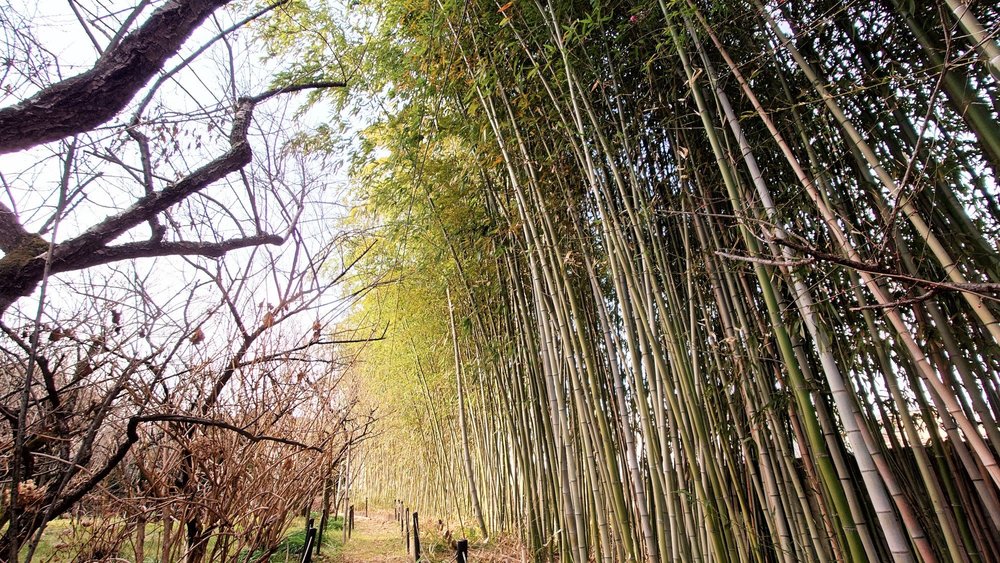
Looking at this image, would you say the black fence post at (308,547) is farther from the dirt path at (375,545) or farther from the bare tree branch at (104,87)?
the bare tree branch at (104,87)

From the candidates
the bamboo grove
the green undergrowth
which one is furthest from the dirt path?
the bamboo grove

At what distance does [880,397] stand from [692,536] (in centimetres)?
81

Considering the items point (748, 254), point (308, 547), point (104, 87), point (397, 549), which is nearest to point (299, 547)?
point (397, 549)

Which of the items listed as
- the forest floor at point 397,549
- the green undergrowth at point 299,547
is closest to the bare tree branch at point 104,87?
the forest floor at point 397,549

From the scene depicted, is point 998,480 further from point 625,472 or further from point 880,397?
point 625,472

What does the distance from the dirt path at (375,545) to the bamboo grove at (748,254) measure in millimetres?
2008

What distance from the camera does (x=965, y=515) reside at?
4.82 feet

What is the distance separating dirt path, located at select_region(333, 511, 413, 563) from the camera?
4.06 metres

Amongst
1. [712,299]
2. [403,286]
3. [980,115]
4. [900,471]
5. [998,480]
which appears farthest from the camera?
[403,286]

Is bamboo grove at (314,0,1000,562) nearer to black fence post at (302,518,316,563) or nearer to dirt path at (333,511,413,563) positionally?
black fence post at (302,518,316,563)

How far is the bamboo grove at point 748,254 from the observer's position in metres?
1.27

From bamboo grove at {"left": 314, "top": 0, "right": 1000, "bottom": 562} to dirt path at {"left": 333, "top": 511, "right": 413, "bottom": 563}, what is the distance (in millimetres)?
2008

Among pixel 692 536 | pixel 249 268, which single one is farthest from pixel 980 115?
pixel 249 268

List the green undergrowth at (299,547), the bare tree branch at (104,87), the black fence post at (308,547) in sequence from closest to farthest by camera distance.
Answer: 1. the bare tree branch at (104,87)
2. the black fence post at (308,547)
3. the green undergrowth at (299,547)
